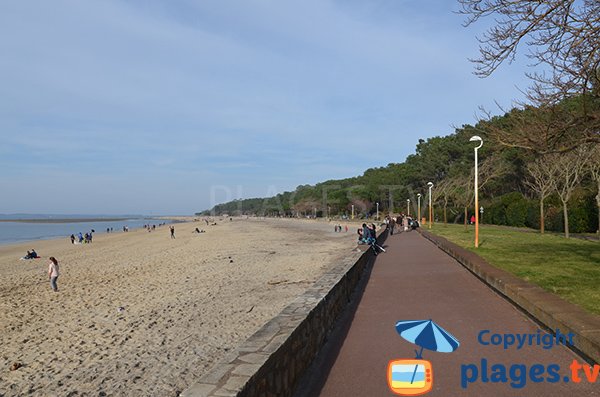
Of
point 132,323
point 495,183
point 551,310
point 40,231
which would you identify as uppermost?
point 495,183

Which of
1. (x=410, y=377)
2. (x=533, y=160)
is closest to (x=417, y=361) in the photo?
(x=410, y=377)

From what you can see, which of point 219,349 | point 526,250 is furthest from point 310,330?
point 526,250

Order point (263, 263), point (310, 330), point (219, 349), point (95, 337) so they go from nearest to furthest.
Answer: point (310, 330) → point (219, 349) → point (95, 337) → point (263, 263)

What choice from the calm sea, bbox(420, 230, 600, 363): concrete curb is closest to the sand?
bbox(420, 230, 600, 363): concrete curb

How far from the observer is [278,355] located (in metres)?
3.82

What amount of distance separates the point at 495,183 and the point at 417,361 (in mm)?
48368

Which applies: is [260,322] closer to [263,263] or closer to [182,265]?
[263,263]

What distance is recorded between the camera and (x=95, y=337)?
893 cm

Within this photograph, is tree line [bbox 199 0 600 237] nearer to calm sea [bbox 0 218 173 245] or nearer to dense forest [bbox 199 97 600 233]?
dense forest [bbox 199 97 600 233]

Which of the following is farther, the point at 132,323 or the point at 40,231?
the point at 40,231

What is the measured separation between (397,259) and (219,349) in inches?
376

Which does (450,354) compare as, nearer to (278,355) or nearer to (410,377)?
(410,377)

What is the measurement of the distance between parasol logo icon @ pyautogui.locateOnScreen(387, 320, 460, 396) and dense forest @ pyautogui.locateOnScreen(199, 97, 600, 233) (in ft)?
13.1

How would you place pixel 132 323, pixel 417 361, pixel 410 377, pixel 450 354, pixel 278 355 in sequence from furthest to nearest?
pixel 132 323
pixel 450 354
pixel 417 361
pixel 410 377
pixel 278 355
